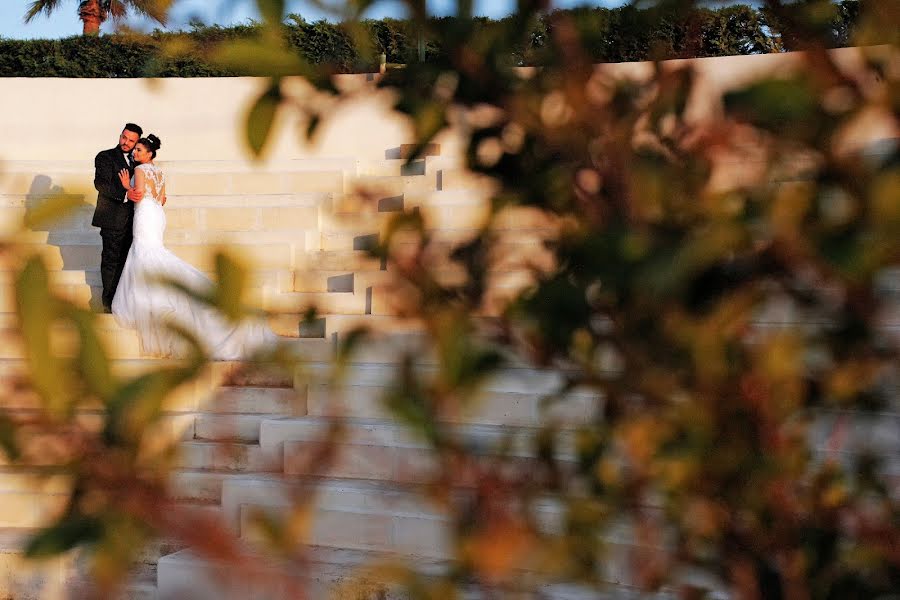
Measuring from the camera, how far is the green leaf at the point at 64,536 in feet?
1.72

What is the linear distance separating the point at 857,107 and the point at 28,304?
544 mm

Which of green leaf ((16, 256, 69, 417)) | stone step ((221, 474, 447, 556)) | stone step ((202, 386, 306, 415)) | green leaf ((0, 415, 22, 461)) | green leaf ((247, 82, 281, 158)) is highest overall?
green leaf ((247, 82, 281, 158))

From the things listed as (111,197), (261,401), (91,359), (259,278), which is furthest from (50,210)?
(111,197)

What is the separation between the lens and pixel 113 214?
7988 mm

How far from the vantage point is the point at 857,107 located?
699mm

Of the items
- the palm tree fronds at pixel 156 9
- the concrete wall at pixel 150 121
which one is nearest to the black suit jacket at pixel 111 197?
the concrete wall at pixel 150 121

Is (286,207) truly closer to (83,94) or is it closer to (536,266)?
(83,94)

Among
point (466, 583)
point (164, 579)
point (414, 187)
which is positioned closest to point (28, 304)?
point (466, 583)

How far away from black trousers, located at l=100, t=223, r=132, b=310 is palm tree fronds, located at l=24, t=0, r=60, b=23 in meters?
7.86

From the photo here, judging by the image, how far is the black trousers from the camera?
7773 mm

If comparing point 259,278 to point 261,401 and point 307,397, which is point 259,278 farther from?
point 307,397

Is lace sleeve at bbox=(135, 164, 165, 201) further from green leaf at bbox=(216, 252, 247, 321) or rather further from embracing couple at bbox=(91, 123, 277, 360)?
green leaf at bbox=(216, 252, 247, 321)

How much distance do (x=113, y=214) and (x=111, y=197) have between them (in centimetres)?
14

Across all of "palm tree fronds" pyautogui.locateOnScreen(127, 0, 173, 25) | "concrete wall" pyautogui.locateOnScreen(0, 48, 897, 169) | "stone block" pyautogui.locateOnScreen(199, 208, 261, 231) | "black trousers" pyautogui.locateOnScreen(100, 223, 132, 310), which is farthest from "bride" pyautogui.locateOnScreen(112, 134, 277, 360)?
"palm tree fronds" pyautogui.locateOnScreen(127, 0, 173, 25)
